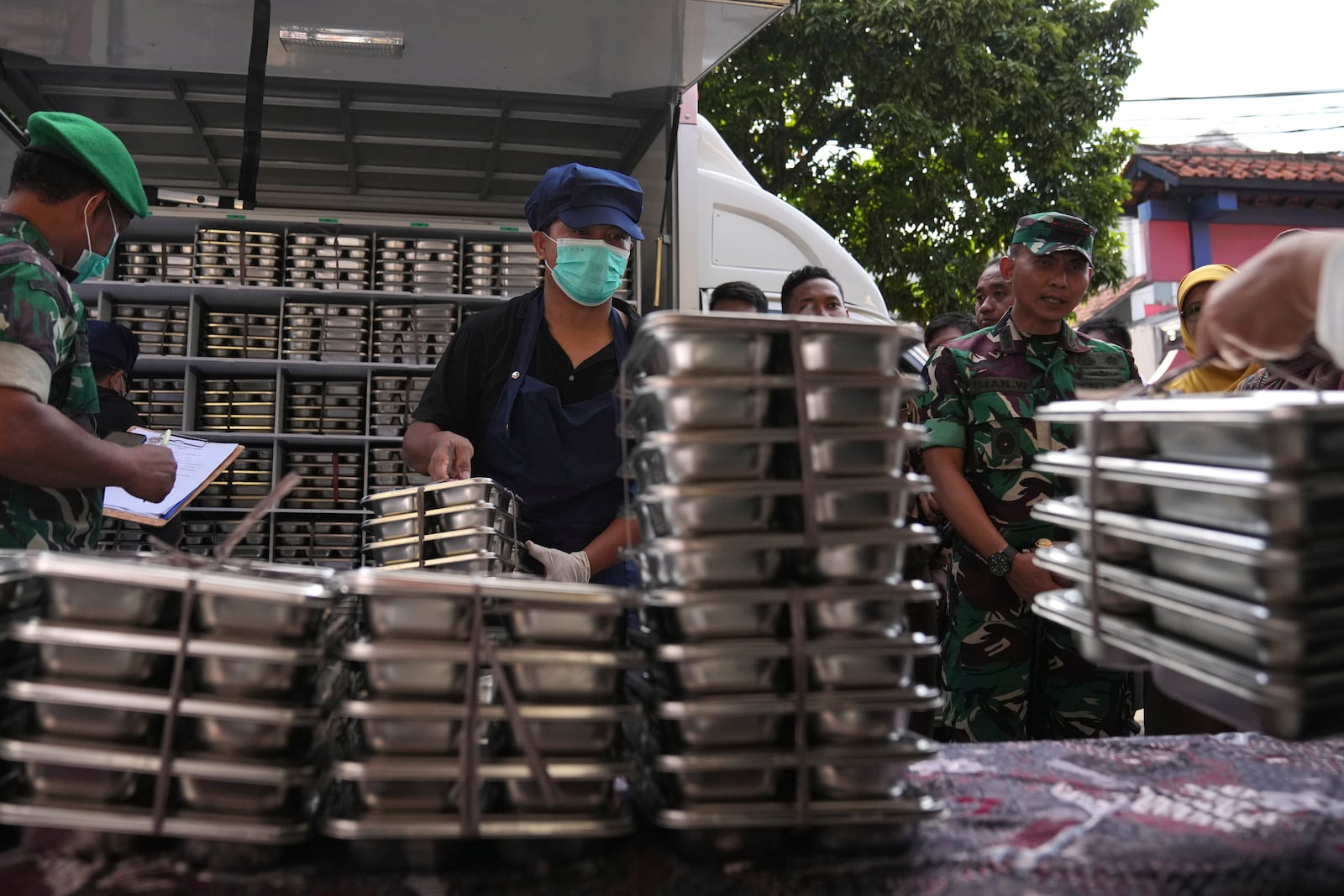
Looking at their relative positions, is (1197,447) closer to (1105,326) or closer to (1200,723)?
(1200,723)

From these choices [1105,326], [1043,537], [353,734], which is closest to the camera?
[353,734]

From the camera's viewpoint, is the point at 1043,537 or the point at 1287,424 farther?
the point at 1043,537

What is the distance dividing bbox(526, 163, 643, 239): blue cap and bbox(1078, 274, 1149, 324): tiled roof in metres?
17.5

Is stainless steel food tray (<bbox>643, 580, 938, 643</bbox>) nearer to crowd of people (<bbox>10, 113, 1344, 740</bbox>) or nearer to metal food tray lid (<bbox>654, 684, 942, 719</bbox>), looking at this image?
metal food tray lid (<bbox>654, 684, 942, 719</bbox>)

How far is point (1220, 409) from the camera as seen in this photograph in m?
1.06

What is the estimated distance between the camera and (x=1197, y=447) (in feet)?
3.68

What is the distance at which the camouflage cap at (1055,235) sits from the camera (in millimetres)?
3117

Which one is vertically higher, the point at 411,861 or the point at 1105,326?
the point at 1105,326

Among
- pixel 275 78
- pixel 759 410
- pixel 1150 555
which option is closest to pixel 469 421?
pixel 759 410

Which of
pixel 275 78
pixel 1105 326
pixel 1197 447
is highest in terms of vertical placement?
pixel 275 78

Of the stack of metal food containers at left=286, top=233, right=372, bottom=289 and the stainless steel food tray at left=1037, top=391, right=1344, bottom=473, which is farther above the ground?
the stack of metal food containers at left=286, top=233, right=372, bottom=289

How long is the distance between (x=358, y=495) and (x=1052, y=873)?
539 cm

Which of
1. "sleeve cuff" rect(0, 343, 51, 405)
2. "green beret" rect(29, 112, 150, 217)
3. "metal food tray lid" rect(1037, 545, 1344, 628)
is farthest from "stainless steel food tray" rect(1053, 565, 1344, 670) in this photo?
"green beret" rect(29, 112, 150, 217)

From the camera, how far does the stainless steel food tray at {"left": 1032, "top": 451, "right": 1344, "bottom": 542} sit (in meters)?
0.98
